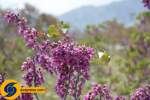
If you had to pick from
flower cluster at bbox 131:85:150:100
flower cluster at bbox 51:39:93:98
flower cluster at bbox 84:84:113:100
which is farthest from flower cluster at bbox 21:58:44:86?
flower cluster at bbox 131:85:150:100

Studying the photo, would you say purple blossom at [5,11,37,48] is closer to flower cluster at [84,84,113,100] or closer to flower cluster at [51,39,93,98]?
flower cluster at [51,39,93,98]

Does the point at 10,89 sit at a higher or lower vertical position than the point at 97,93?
higher

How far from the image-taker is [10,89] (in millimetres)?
3230

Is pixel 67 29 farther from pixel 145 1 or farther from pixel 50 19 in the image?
pixel 50 19

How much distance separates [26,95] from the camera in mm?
3605

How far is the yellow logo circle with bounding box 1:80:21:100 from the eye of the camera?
323cm

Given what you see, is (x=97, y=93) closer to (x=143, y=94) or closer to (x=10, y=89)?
(x=143, y=94)

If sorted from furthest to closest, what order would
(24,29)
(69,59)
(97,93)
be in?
(24,29), (97,93), (69,59)

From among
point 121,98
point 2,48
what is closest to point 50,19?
point 2,48

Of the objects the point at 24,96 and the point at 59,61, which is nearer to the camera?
the point at 59,61

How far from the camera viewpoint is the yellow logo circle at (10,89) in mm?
3229

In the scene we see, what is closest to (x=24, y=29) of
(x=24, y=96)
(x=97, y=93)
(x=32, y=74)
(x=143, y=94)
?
(x=32, y=74)

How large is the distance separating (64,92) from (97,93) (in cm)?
26

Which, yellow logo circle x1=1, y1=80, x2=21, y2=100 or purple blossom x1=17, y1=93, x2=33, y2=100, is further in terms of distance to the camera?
purple blossom x1=17, y1=93, x2=33, y2=100
